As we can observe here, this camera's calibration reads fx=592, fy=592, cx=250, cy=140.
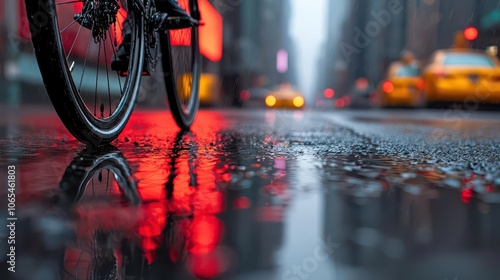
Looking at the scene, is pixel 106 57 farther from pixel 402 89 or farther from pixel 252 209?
pixel 402 89

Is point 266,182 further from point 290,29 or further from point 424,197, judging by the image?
point 290,29

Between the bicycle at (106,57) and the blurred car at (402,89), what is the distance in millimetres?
12745

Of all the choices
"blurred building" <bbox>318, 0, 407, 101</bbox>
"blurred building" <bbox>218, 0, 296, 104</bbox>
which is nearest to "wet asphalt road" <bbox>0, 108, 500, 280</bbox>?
"blurred building" <bbox>218, 0, 296, 104</bbox>

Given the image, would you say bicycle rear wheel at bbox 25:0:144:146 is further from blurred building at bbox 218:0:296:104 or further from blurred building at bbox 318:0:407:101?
blurred building at bbox 318:0:407:101

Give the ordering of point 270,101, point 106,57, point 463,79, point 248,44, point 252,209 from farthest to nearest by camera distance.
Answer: point 248,44
point 270,101
point 463,79
point 106,57
point 252,209

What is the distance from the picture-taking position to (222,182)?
83.0 inches

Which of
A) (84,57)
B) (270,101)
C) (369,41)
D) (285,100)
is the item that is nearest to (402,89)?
(285,100)

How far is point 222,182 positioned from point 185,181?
13 cm

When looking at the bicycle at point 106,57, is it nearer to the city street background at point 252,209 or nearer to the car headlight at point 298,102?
the city street background at point 252,209

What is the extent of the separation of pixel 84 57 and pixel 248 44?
141 ft

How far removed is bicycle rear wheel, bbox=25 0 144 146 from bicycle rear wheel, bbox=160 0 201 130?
0.52 m

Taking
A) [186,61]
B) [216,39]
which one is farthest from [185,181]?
[216,39]

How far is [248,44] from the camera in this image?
45.6 meters

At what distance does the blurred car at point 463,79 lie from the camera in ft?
42.4
